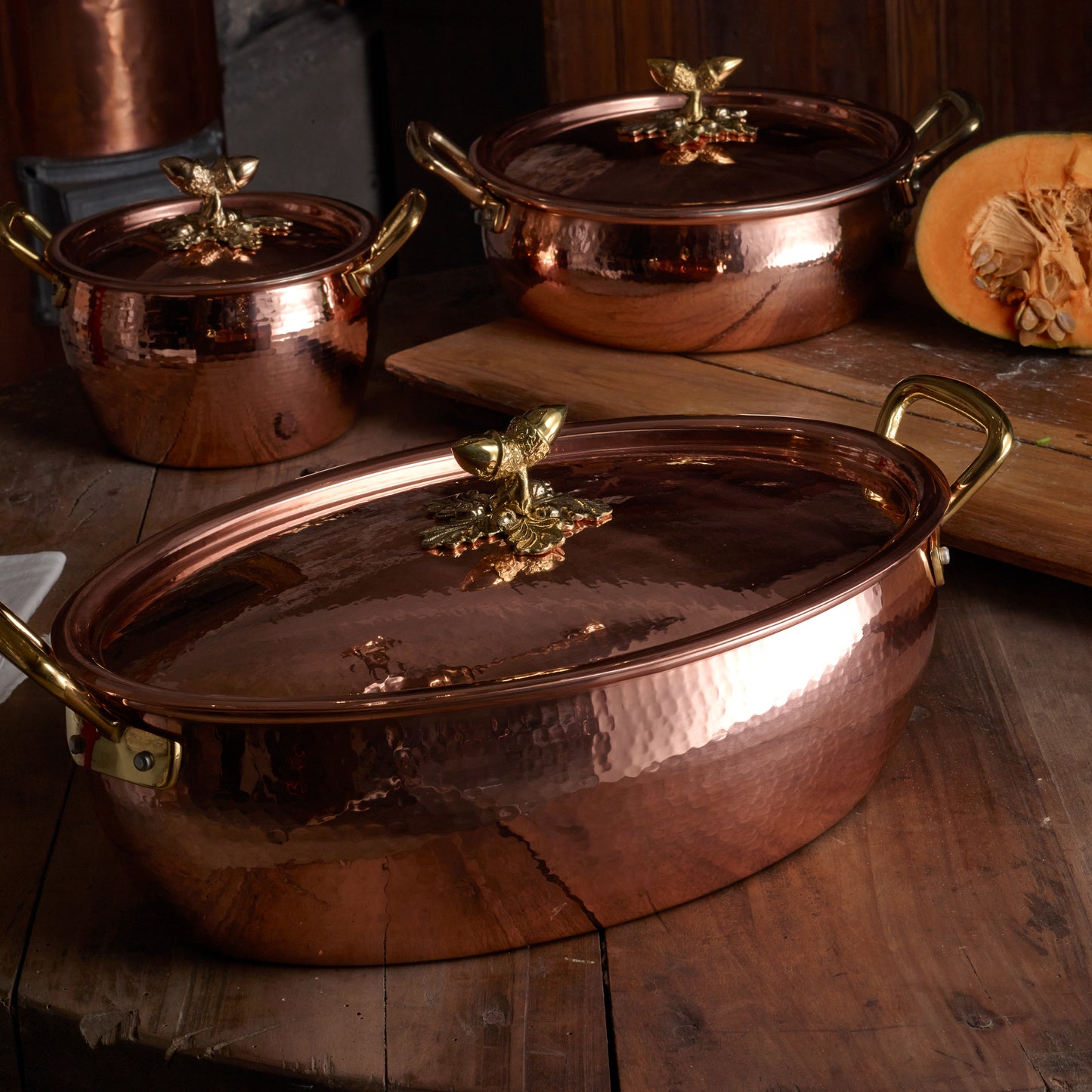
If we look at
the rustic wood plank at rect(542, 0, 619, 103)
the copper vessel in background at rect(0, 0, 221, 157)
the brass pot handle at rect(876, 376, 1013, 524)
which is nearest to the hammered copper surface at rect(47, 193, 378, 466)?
the brass pot handle at rect(876, 376, 1013, 524)

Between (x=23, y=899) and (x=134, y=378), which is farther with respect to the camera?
(x=134, y=378)

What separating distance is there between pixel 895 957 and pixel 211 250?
76 centimetres

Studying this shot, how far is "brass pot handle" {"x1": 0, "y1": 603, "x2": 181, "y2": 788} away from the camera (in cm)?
57

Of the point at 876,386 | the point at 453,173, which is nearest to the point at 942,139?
the point at 876,386

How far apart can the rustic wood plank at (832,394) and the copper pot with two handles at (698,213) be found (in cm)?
3

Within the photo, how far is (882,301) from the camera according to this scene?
130 centimetres

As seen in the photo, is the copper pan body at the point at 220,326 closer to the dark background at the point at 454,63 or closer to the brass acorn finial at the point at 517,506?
the brass acorn finial at the point at 517,506

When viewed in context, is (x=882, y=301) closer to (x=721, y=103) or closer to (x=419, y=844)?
(x=721, y=103)

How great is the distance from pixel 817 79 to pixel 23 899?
1.63 meters

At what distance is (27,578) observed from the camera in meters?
0.99

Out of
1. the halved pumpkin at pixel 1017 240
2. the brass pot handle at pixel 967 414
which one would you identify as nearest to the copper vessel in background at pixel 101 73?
the halved pumpkin at pixel 1017 240

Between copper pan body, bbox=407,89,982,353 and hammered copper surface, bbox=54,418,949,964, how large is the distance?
18.9 inches

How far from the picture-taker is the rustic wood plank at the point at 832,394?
92cm

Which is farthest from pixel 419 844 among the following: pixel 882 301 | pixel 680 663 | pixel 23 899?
pixel 882 301
